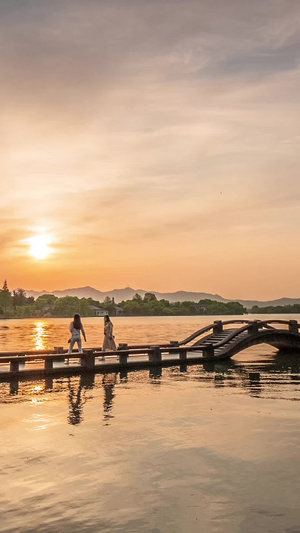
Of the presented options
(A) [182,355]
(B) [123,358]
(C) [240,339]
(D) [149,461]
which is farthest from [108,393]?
(C) [240,339]

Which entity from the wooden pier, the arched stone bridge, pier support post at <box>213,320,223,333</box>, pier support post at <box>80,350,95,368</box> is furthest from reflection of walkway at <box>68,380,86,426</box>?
pier support post at <box>213,320,223,333</box>

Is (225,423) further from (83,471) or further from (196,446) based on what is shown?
(83,471)

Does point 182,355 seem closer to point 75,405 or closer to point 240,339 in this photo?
point 240,339

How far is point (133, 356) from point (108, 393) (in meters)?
10.4

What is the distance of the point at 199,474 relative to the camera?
9.75 meters

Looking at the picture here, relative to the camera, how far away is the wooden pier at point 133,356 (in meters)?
22.3

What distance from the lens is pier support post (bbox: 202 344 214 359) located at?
97.1ft

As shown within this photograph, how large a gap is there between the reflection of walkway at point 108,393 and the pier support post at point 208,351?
7.56 meters

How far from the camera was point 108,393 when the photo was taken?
1869 cm

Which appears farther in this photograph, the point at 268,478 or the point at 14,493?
the point at 268,478

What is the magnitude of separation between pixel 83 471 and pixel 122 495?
4.51 feet

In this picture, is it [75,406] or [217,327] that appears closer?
[75,406]

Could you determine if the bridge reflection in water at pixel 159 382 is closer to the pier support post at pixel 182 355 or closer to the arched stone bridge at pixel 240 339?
the pier support post at pixel 182 355

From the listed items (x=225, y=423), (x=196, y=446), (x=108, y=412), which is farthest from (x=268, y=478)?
(x=108, y=412)
